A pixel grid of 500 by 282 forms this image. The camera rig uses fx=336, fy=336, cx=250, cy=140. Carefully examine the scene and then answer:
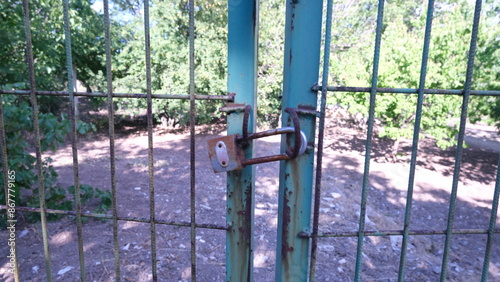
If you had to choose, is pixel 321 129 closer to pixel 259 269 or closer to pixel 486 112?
pixel 259 269

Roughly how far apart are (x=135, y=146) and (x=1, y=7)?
429cm

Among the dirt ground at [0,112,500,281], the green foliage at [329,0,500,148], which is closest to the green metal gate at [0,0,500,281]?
the dirt ground at [0,112,500,281]

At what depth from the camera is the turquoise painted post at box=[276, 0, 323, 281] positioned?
117 cm

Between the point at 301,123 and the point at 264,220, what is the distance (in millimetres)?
3001

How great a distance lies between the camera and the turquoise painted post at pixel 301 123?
117cm

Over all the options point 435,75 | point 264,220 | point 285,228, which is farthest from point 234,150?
point 435,75

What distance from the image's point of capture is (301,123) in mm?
1199

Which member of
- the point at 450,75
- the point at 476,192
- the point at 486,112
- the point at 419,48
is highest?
the point at 419,48

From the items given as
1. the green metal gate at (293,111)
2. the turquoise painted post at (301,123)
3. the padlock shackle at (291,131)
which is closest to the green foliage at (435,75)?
the green metal gate at (293,111)

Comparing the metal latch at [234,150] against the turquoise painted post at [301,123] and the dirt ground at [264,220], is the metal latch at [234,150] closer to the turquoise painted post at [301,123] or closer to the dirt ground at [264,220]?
the turquoise painted post at [301,123]

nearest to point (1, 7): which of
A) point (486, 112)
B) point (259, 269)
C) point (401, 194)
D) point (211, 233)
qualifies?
point (211, 233)

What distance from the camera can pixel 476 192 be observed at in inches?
218

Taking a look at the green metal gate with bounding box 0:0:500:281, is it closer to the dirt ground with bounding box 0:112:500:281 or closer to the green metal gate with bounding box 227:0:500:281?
the green metal gate with bounding box 227:0:500:281

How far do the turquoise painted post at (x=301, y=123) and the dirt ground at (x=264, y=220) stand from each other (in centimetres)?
174
